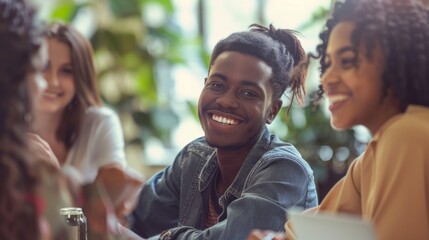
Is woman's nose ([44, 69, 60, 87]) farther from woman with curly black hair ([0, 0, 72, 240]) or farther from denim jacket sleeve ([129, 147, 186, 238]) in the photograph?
woman with curly black hair ([0, 0, 72, 240])

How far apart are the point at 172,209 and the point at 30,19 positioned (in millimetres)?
864

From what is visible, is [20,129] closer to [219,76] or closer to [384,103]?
[384,103]

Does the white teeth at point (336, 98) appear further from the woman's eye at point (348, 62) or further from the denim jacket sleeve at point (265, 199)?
the denim jacket sleeve at point (265, 199)

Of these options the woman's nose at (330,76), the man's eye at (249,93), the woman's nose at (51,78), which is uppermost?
the woman's nose at (330,76)

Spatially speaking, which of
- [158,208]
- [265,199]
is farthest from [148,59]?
[265,199]

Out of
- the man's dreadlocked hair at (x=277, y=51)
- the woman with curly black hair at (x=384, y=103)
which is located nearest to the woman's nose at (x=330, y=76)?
the woman with curly black hair at (x=384, y=103)

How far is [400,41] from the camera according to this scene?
129cm

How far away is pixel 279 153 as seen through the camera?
1.73 m

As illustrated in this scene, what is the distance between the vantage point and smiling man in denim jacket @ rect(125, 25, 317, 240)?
1651 mm

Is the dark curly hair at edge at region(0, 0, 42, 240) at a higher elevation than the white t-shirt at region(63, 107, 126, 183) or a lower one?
higher

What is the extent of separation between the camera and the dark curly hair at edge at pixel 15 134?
3.58ft

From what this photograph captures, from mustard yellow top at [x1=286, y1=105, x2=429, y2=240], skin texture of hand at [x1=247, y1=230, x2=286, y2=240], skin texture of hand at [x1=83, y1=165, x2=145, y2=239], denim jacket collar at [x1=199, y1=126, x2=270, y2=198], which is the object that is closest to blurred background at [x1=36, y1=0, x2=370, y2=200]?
denim jacket collar at [x1=199, y1=126, x2=270, y2=198]

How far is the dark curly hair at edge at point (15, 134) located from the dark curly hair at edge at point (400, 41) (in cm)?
49

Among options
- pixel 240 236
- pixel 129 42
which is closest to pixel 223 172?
pixel 240 236
